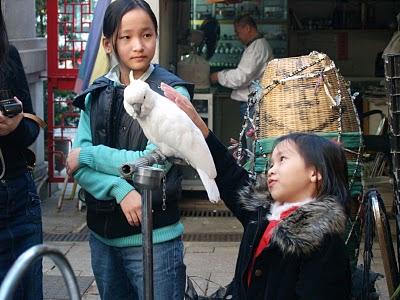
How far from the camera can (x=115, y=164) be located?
2898mm

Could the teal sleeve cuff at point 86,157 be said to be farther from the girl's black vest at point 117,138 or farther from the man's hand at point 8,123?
the man's hand at point 8,123

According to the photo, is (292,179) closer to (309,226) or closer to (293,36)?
(309,226)

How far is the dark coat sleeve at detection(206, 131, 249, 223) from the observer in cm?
302

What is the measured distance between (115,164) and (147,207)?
594 millimetres

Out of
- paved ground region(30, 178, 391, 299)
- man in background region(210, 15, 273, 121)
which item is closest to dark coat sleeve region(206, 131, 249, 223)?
paved ground region(30, 178, 391, 299)

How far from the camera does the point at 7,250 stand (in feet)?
10.4

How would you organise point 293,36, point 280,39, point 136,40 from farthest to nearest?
point 293,36 < point 280,39 < point 136,40

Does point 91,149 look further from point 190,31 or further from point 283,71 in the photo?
point 190,31

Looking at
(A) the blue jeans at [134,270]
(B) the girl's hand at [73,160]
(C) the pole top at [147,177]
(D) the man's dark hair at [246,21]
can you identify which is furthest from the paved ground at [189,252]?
(C) the pole top at [147,177]

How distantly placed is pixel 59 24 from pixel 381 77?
410cm

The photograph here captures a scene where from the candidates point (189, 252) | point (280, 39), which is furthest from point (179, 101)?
point (280, 39)

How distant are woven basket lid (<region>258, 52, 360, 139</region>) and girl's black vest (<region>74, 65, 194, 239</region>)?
3.67ft

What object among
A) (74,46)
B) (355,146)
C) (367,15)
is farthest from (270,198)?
(367,15)

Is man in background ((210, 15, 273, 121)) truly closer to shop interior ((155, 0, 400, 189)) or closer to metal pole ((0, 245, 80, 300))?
shop interior ((155, 0, 400, 189))
